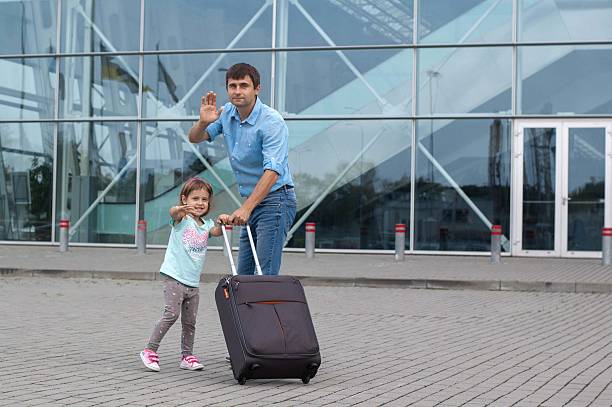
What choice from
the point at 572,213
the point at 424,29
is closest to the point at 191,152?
the point at 424,29

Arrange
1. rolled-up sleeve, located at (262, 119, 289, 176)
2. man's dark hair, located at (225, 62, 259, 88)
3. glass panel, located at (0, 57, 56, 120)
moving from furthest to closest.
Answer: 1. glass panel, located at (0, 57, 56, 120)
2. man's dark hair, located at (225, 62, 259, 88)
3. rolled-up sleeve, located at (262, 119, 289, 176)

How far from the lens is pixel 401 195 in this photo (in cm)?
2217

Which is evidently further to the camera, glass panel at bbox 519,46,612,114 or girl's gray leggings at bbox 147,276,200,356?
glass panel at bbox 519,46,612,114

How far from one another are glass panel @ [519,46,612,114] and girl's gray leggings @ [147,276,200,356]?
1597 cm

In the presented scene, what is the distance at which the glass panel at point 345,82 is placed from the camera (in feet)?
73.9

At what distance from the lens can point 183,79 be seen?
23.7 meters

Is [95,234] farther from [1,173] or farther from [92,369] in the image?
[92,369]

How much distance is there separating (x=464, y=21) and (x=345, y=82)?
9.11 ft

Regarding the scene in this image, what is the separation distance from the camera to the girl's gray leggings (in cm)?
675

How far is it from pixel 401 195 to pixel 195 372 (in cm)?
1572

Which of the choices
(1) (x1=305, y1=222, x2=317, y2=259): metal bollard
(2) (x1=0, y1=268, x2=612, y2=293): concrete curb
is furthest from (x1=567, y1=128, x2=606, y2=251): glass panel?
(2) (x1=0, y1=268, x2=612, y2=293): concrete curb

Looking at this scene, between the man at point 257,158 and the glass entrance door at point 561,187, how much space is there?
1544cm

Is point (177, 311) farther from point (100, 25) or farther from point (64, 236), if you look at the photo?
point (100, 25)

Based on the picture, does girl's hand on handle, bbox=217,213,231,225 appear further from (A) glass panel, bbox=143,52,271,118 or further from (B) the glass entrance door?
(A) glass panel, bbox=143,52,271,118
